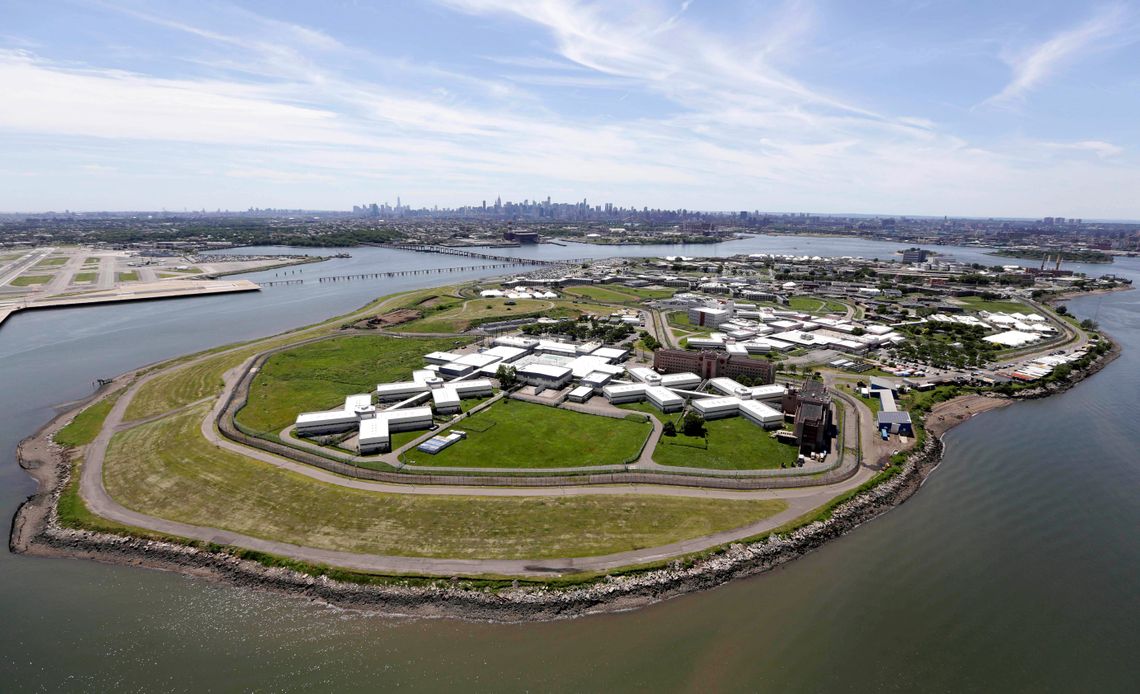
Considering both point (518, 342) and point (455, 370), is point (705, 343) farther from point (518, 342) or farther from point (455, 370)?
point (455, 370)

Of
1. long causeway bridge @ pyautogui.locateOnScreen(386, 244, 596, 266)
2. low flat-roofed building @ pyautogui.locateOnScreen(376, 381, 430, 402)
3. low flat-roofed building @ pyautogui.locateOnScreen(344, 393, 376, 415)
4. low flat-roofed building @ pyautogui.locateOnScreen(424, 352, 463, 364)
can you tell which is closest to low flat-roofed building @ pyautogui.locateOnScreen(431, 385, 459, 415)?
low flat-roofed building @ pyautogui.locateOnScreen(376, 381, 430, 402)

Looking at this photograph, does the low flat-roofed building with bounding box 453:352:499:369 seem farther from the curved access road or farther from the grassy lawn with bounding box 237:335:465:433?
the curved access road

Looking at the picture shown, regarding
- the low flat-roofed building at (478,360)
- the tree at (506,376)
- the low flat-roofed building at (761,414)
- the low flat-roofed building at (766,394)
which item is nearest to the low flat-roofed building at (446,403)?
the tree at (506,376)

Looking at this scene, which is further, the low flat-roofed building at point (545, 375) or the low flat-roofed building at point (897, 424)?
the low flat-roofed building at point (545, 375)

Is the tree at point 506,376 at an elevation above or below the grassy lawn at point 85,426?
above

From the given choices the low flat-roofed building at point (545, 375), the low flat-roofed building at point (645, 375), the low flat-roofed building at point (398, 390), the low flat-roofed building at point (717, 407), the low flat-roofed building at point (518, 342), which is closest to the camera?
the low flat-roofed building at point (717, 407)

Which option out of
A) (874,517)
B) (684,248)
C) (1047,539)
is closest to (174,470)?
(874,517)

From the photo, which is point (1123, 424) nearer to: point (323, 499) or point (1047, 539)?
point (1047, 539)

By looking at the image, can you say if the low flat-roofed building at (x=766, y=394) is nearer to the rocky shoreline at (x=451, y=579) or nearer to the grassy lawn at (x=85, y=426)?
the rocky shoreline at (x=451, y=579)

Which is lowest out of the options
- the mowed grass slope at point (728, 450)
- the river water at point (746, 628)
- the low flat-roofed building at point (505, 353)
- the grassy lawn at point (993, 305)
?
the river water at point (746, 628)
